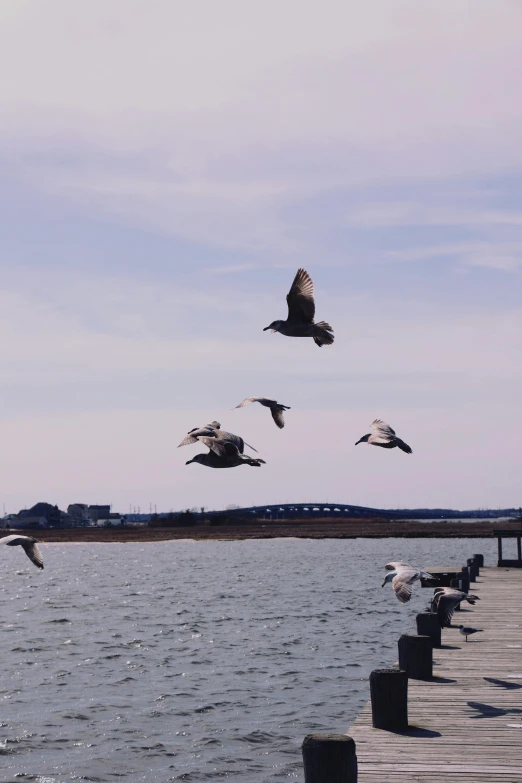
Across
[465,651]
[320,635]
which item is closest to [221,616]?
[320,635]

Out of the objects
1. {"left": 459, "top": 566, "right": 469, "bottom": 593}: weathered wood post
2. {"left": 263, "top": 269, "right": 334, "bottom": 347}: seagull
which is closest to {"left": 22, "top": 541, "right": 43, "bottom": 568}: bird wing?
{"left": 263, "top": 269, "right": 334, "bottom": 347}: seagull

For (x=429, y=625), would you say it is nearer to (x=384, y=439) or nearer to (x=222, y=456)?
(x=384, y=439)

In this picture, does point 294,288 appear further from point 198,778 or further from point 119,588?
point 119,588

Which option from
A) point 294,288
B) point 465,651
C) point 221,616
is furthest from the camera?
point 221,616

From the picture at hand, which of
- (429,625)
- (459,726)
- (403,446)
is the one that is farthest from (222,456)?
(429,625)

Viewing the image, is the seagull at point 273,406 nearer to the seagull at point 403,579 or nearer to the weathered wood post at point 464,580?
the seagull at point 403,579

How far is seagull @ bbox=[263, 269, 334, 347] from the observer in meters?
12.7

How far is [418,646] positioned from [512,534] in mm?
31147

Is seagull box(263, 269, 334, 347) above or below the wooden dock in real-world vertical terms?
above

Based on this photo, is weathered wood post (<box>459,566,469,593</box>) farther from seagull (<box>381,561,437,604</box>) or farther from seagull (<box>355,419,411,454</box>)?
seagull (<box>355,419,411,454</box>)

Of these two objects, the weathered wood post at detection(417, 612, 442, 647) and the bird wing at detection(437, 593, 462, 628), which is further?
the weathered wood post at detection(417, 612, 442, 647)

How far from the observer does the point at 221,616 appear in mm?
41906

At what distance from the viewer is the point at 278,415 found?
11.7 metres

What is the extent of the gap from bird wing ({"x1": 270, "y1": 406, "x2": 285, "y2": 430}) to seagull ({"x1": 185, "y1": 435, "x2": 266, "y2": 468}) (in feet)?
1.75
